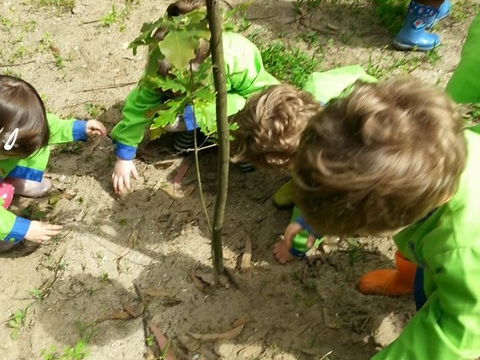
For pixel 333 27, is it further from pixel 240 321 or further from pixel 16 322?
pixel 16 322

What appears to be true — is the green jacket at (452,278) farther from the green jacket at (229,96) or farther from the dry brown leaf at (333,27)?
the dry brown leaf at (333,27)

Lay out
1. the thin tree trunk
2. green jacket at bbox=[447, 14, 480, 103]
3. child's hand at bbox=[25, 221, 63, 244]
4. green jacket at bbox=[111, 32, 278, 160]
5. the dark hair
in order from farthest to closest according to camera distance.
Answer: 1. green jacket at bbox=[111, 32, 278, 160]
2. child's hand at bbox=[25, 221, 63, 244]
3. the dark hair
4. green jacket at bbox=[447, 14, 480, 103]
5. the thin tree trunk

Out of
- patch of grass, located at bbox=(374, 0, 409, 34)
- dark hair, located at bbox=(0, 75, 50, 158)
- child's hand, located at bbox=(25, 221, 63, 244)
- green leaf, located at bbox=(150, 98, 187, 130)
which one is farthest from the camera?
patch of grass, located at bbox=(374, 0, 409, 34)

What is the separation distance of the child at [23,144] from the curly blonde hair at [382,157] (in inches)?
52.5

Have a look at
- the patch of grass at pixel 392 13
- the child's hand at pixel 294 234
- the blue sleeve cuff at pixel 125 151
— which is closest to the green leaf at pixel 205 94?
the child's hand at pixel 294 234

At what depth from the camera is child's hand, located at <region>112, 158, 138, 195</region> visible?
259 cm

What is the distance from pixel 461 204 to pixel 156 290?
136cm

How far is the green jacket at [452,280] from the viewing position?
1.43m

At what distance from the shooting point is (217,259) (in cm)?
218

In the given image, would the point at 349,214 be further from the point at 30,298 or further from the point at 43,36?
the point at 43,36

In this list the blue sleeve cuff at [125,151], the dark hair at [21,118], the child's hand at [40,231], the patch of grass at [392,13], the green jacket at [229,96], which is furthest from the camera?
the patch of grass at [392,13]

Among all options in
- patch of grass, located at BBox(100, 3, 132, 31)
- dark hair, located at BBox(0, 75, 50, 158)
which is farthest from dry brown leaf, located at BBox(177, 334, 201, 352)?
patch of grass, located at BBox(100, 3, 132, 31)

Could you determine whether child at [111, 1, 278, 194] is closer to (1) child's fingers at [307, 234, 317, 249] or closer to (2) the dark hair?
(2) the dark hair

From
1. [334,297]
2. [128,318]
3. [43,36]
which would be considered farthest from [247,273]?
[43,36]
